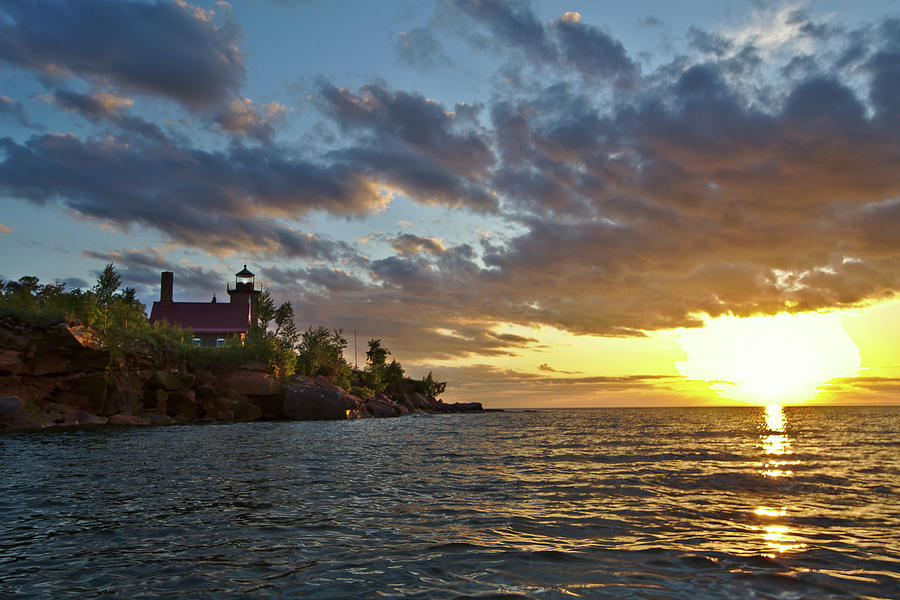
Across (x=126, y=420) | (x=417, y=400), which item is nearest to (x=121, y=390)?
(x=126, y=420)

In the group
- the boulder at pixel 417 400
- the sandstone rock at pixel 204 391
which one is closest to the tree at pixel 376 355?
the boulder at pixel 417 400

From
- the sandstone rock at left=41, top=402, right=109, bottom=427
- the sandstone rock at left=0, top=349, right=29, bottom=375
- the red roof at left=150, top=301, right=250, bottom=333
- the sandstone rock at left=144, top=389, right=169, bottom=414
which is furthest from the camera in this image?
the red roof at left=150, top=301, right=250, bottom=333

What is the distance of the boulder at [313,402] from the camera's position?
74.8 m

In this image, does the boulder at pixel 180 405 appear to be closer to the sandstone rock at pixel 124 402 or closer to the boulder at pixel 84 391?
the sandstone rock at pixel 124 402

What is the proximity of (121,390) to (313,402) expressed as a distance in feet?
80.1

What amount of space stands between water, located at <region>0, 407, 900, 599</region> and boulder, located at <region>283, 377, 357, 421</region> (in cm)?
5400

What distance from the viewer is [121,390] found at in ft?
189

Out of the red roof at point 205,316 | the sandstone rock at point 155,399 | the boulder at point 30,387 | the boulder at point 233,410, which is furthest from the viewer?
the red roof at point 205,316

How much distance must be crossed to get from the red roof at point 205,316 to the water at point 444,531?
7682 centimetres

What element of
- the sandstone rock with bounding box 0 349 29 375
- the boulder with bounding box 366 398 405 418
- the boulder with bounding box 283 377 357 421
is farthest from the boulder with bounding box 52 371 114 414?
the boulder with bounding box 366 398 405 418

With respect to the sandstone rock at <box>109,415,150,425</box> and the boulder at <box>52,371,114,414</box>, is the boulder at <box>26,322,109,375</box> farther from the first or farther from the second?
the sandstone rock at <box>109,415,150,425</box>


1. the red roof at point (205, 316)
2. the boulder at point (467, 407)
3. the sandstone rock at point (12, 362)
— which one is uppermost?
the red roof at point (205, 316)

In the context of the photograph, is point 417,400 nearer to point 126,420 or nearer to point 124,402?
point 124,402

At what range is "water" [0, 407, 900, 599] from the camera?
7.52m
